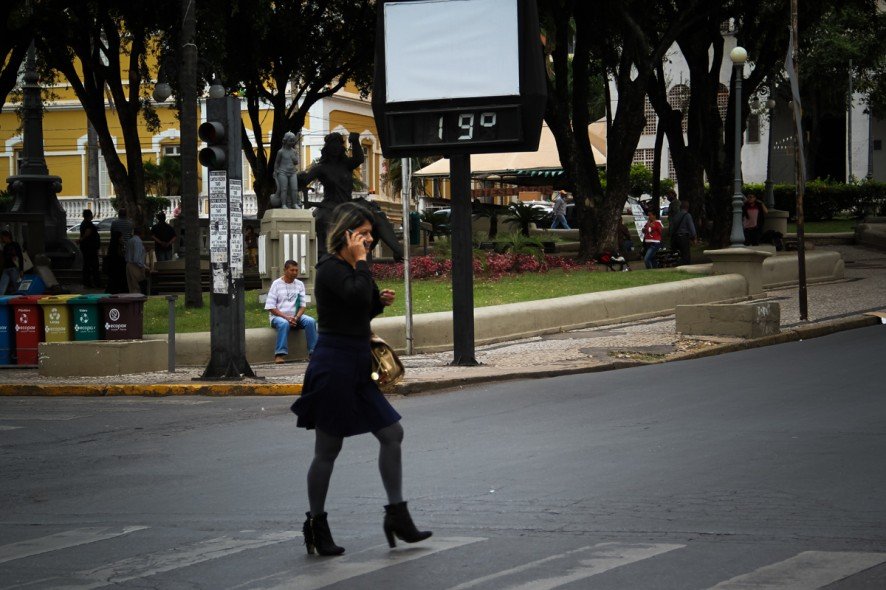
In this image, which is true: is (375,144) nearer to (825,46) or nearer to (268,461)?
(825,46)

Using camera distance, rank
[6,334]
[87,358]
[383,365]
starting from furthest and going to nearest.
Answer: [6,334], [87,358], [383,365]

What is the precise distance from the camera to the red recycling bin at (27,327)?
17.7 metres

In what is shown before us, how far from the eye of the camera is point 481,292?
935 inches

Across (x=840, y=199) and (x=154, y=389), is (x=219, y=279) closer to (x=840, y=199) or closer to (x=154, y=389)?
(x=154, y=389)

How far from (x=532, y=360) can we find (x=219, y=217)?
4233mm

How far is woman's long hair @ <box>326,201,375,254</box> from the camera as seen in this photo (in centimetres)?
703

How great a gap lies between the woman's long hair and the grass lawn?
43.1 feet

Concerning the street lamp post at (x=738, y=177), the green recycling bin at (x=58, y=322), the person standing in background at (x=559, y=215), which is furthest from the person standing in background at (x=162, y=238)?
the person standing in background at (x=559, y=215)

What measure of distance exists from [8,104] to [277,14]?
3244 cm

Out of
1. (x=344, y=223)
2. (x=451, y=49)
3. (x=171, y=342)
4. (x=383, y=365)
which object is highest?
(x=451, y=49)

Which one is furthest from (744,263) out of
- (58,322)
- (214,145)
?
(58,322)

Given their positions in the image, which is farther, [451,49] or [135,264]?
[135,264]

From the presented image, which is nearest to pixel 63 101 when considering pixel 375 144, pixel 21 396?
pixel 375 144

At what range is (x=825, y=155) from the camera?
2881 inches
